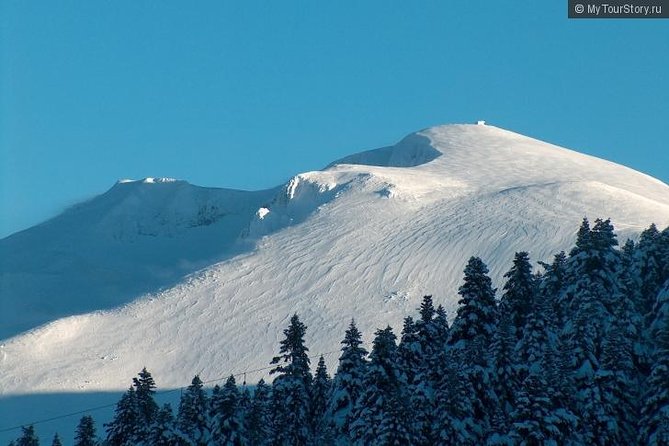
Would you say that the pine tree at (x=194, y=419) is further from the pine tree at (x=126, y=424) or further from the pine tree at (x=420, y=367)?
the pine tree at (x=420, y=367)

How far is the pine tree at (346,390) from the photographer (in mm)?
51125

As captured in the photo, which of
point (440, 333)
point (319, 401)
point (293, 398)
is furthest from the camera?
point (440, 333)

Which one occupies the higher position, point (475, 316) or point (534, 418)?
point (475, 316)

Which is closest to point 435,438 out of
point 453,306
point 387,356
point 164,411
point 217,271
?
point 387,356

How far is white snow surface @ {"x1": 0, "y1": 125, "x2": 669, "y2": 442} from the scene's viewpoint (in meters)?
124

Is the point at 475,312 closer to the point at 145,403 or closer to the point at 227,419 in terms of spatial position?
the point at 227,419

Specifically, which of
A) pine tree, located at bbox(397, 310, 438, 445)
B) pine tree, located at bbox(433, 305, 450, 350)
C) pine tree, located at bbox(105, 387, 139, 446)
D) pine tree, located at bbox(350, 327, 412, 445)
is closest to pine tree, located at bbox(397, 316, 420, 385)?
pine tree, located at bbox(397, 310, 438, 445)

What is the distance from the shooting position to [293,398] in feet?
176

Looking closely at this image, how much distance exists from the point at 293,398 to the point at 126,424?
9080 mm

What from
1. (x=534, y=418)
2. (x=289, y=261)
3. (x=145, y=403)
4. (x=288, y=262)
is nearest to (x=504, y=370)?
(x=534, y=418)

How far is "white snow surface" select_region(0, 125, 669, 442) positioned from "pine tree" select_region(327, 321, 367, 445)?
58.3 m

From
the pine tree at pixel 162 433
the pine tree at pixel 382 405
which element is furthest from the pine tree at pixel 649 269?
the pine tree at pixel 162 433

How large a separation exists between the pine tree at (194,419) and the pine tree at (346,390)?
642 centimetres

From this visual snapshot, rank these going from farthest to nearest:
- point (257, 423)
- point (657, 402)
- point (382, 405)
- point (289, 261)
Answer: point (289, 261) < point (257, 423) < point (382, 405) < point (657, 402)
